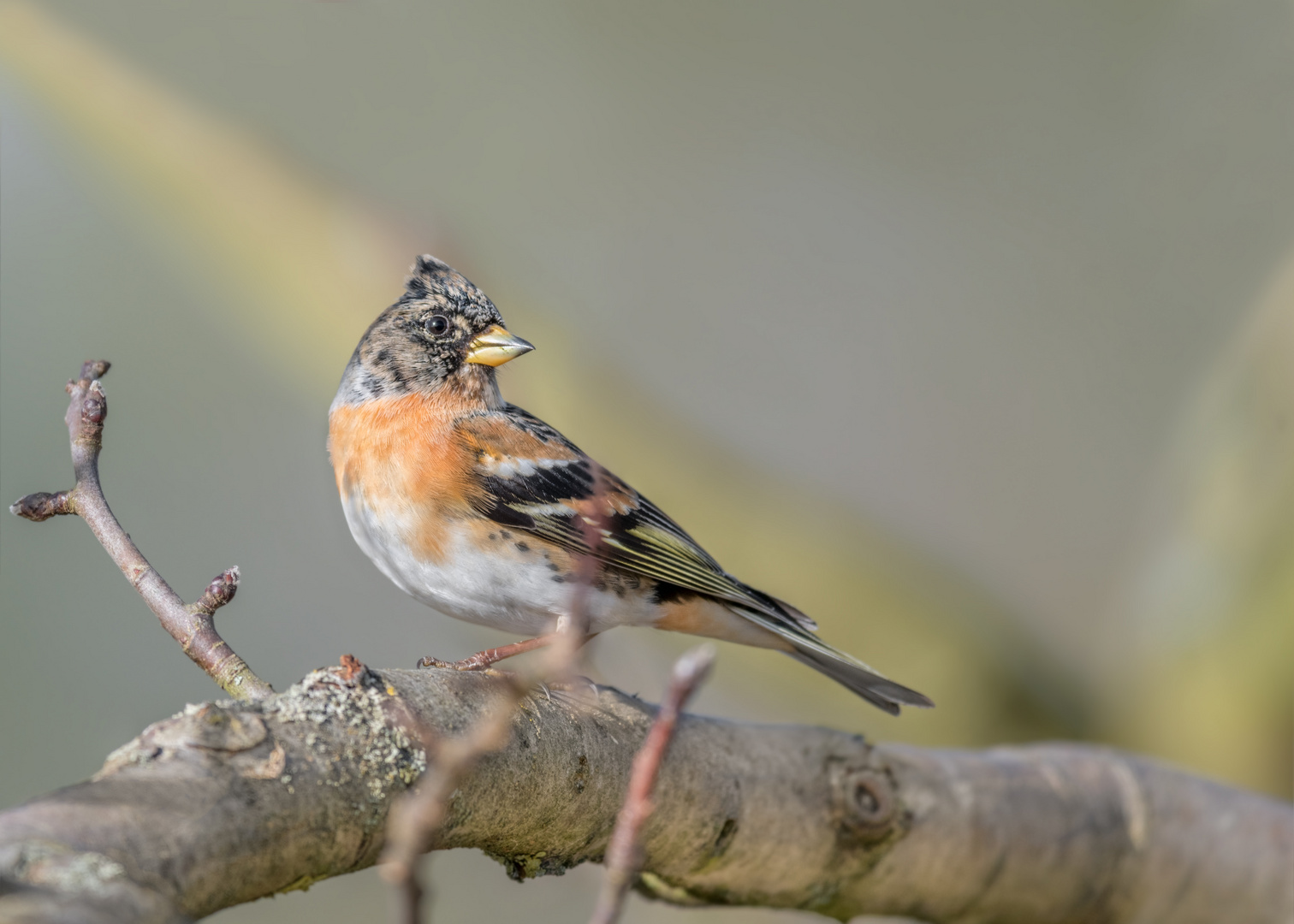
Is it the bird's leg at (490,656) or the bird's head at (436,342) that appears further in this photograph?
the bird's head at (436,342)

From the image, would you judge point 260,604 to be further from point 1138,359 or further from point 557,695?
point 1138,359

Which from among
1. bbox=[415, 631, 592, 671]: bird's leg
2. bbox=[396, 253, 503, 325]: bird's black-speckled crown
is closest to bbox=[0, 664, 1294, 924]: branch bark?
bbox=[415, 631, 592, 671]: bird's leg

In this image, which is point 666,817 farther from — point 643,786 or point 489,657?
point 643,786

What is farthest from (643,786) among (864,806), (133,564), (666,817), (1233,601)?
(1233,601)

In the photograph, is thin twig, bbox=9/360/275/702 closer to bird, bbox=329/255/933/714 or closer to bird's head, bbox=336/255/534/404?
bird, bbox=329/255/933/714

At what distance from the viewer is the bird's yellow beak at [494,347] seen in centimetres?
310

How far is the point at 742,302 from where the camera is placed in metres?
7.73

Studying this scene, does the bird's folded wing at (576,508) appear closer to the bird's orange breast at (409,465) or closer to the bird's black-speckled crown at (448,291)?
the bird's orange breast at (409,465)

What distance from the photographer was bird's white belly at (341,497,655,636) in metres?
2.71

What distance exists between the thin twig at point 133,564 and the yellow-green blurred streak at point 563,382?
100 inches

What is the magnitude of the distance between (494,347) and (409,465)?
1.66 feet

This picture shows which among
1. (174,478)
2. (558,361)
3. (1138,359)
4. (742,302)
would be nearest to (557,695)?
(558,361)

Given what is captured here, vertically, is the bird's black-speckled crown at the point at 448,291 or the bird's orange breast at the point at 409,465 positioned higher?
the bird's black-speckled crown at the point at 448,291

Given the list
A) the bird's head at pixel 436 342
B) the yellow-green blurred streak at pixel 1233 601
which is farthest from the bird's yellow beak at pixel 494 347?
the yellow-green blurred streak at pixel 1233 601
